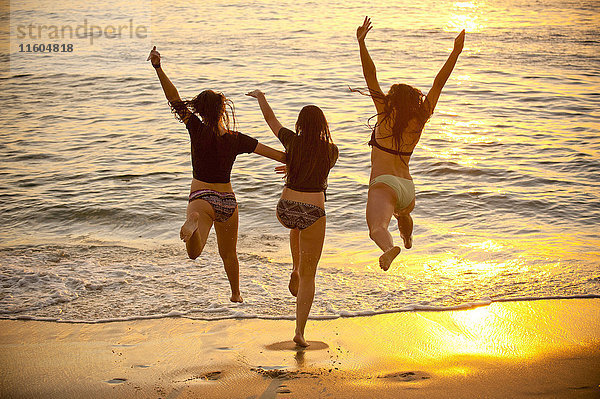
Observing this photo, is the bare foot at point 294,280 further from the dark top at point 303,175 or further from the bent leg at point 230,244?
the dark top at point 303,175

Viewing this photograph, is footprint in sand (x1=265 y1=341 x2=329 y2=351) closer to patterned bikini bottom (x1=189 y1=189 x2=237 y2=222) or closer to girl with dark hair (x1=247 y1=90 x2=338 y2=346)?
girl with dark hair (x1=247 y1=90 x2=338 y2=346)

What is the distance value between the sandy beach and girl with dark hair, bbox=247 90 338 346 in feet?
1.78

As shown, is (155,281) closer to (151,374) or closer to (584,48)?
(151,374)

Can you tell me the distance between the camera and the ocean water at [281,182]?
746 cm

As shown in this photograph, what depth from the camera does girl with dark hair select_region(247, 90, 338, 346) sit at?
547cm

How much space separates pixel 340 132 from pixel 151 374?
10.5 m

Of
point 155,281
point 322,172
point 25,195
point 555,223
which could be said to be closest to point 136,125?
point 25,195

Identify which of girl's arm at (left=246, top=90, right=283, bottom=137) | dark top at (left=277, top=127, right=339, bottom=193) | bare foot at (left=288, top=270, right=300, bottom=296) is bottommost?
bare foot at (left=288, top=270, right=300, bottom=296)

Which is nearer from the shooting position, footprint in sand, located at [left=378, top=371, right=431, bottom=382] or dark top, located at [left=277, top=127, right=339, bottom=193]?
footprint in sand, located at [left=378, top=371, right=431, bottom=382]

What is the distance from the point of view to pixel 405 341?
591cm

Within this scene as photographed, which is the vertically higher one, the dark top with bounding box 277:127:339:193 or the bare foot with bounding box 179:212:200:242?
the dark top with bounding box 277:127:339:193

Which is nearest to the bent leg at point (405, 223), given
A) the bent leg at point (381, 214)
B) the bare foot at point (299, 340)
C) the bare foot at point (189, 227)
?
the bent leg at point (381, 214)

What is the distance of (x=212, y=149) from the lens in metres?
5.71

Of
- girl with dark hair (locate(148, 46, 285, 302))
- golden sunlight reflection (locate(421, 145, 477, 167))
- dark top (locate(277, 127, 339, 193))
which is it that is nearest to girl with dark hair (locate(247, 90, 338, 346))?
dark top (locate(277, 127, 339, 193))
